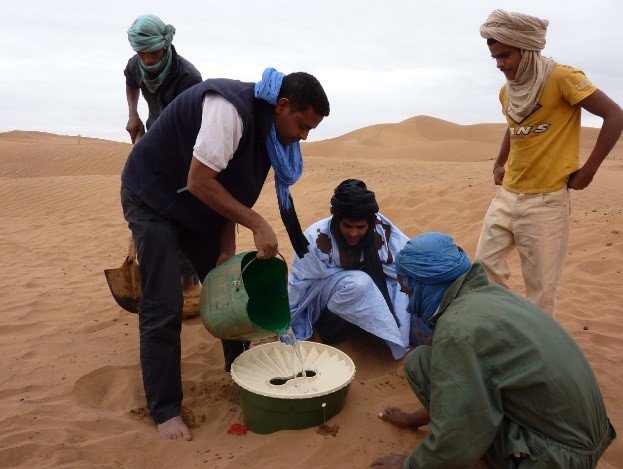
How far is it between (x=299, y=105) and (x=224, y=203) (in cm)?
54

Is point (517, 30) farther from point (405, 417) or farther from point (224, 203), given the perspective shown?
point (405, 417)

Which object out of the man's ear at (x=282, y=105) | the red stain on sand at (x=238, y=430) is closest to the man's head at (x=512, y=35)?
the man's ear at (x=282, y=105)

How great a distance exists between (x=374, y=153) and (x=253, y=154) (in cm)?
2764

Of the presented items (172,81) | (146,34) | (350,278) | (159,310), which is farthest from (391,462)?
(146,34)

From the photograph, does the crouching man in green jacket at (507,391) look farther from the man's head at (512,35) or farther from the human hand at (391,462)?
the man's head at (512,35)

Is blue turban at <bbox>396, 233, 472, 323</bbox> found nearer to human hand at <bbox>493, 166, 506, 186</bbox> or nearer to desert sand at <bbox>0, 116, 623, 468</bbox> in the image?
desert sand at <bbox>0, 116, 623, 468</bbox>

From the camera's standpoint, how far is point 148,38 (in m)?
3.71

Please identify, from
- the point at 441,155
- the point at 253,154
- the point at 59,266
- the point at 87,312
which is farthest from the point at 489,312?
the point at 441,155

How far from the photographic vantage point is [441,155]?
2759 cm

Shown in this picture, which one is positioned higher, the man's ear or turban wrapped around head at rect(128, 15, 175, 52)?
turban wrapped around head at rect(128, 15, 175, 52)

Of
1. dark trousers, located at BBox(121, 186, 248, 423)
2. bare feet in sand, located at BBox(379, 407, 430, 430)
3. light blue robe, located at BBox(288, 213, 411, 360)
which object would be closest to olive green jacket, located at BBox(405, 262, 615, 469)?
bare feet in sand, located at BBox(379, 407, 430, 430)

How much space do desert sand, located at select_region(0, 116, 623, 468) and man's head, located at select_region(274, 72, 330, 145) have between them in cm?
139

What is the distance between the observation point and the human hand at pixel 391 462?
2.39m

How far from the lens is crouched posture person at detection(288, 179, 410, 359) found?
356 centimetres
